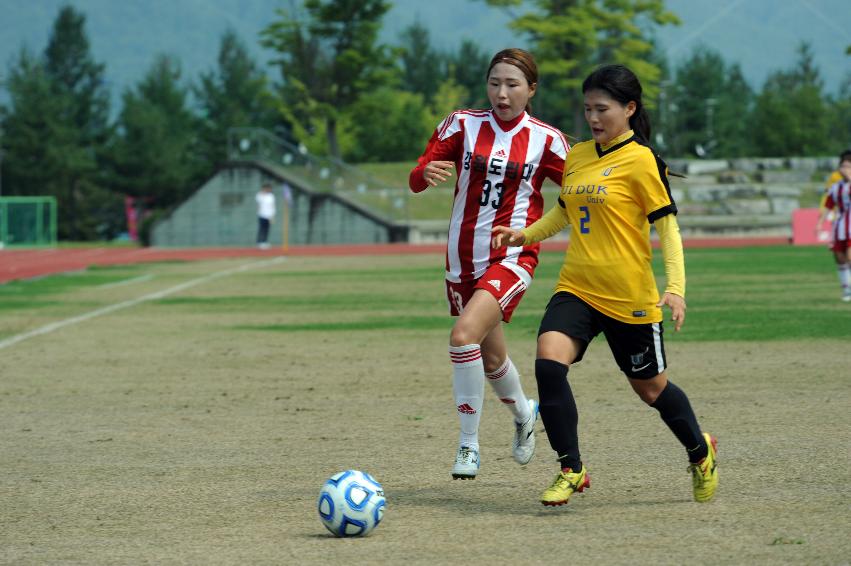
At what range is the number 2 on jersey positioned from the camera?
6402mm

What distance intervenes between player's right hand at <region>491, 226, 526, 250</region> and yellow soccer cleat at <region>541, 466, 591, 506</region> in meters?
1.27

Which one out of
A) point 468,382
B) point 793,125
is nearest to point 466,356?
point 468,382

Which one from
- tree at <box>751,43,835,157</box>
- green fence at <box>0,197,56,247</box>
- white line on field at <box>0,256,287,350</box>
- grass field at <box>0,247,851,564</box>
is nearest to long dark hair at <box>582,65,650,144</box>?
grass field at <box>0,247,851,564</box>

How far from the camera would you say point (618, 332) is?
6285 mm

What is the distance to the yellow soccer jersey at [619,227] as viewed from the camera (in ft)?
20.6

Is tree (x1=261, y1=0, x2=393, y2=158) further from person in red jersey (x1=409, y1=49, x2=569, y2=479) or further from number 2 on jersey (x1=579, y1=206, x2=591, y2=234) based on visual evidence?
number 2 on jersey (x1=579, y1=206, x2=591, y2=234)

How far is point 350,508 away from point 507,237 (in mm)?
1825

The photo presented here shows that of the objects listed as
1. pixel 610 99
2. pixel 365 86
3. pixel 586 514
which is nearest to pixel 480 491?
pixel 586 514

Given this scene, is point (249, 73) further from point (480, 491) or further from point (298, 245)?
point (480, 491)

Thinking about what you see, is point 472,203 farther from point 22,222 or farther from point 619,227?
point 22,222

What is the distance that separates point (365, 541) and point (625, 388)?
511 cm

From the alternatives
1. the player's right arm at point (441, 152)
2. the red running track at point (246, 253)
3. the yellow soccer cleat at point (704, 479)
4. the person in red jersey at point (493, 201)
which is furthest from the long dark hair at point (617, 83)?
the red running track at point (246, 253)

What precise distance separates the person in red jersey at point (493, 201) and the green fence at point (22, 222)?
51146mm

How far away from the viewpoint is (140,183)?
82000 mm
